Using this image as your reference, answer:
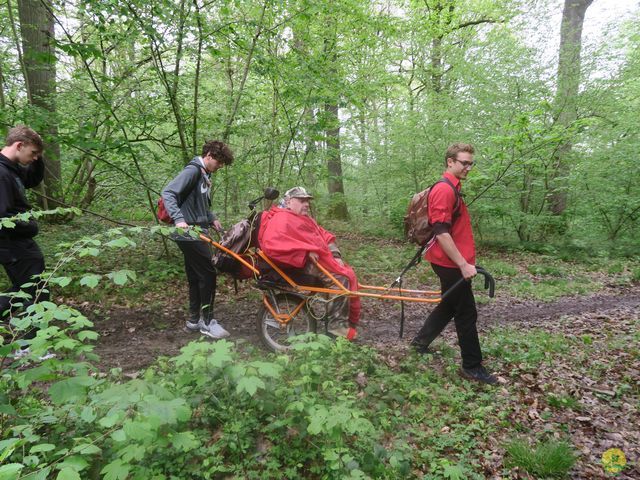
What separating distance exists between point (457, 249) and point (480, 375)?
1.47m

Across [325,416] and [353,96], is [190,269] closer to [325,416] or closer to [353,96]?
[325,416]

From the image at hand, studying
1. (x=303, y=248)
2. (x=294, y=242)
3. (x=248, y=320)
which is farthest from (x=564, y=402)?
(x=248, y=320)

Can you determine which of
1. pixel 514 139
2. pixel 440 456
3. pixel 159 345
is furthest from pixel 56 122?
pixel 514 139

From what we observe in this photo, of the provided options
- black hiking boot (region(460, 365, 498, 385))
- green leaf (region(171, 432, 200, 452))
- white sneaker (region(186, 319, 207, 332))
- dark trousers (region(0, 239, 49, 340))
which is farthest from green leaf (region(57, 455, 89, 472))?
black hiking boot (region(460, 365, 498, 385))

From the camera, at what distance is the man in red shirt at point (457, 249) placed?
3.71 metres

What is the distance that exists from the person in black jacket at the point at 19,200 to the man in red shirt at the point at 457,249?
3963 millimetres

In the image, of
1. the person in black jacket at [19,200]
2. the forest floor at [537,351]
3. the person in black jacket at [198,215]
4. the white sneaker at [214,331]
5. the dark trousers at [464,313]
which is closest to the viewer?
the forest floor at [537,351]

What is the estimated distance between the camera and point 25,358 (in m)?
2.07

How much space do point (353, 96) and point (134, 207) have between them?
5.33 meters

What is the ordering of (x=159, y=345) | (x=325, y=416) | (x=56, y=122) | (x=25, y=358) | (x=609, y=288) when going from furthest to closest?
→ (x=609, y=288) → (x=56, y=122) → (x=159, y=345) → (x=325, y=416) → (x=25, y=358)

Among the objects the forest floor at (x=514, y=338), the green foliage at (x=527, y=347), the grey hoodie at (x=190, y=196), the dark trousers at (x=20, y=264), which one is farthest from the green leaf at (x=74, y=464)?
the green foliage at (x=527, y=347)

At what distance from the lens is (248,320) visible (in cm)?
585

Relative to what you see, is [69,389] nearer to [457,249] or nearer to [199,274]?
[199,274]

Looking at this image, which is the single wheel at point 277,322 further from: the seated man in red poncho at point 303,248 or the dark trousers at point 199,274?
the dark trousers at point 199,274
